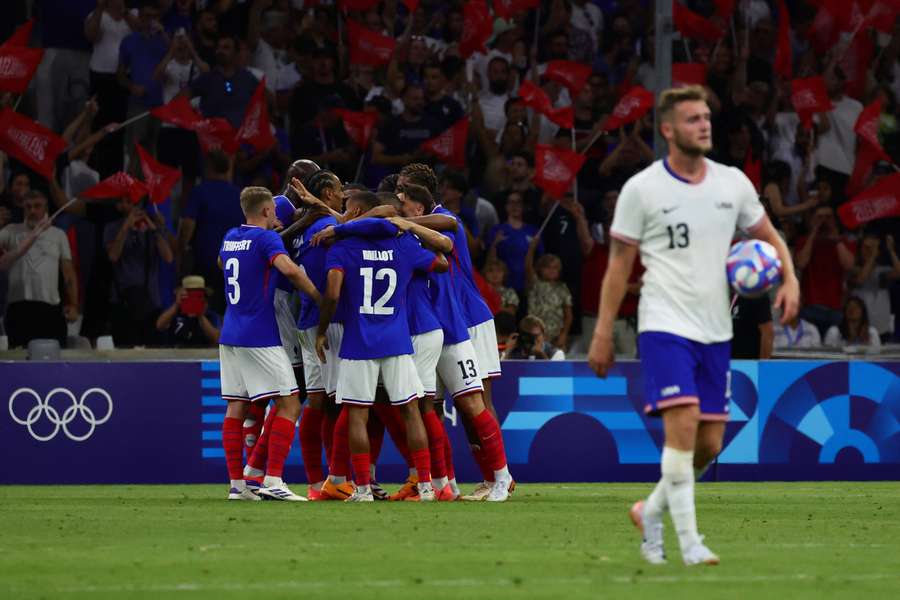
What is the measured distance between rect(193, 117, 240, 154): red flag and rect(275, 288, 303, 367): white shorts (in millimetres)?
6009

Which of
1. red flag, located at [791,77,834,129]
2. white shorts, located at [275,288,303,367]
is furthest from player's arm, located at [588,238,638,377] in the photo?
red flag, located at [791,77,834,129]

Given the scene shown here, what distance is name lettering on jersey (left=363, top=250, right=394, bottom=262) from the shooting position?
12.7 meters

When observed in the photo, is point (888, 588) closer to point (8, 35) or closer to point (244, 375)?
point (244, 375)

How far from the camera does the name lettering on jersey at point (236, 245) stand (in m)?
12.9

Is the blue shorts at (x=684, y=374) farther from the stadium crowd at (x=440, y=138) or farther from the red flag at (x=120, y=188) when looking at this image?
the red flag at (x=120, y=188)

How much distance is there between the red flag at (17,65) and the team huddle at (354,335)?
20.0 feet

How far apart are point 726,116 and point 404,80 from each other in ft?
13.2

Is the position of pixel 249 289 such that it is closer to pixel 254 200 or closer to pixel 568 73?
pixel 254 200

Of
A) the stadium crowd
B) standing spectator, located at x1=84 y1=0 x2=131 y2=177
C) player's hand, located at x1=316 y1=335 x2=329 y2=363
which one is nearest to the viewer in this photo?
player's hand, located at x1=316 y1=335 x2=329 y2=363

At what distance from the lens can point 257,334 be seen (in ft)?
42.7

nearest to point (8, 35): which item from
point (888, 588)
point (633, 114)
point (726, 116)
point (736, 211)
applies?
point (633, 114)

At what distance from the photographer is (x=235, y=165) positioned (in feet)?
65.2

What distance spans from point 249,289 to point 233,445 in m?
1.23

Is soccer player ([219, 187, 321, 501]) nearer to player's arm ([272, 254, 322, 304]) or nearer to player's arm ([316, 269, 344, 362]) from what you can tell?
player's arm ([272, 254, 322, 304])
